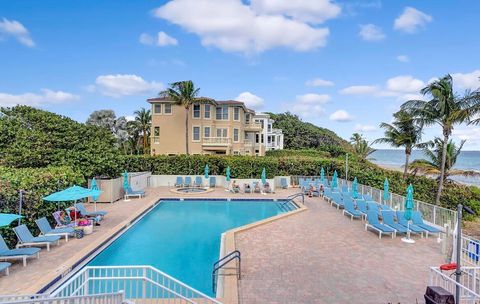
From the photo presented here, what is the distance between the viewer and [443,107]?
69.1ft

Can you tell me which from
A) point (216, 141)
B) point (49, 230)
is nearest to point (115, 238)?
point (49, 230)

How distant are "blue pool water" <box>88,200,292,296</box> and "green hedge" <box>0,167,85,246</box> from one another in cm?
310

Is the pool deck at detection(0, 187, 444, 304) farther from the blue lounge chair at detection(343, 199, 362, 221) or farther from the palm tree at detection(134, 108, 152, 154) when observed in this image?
the palm tree at detection(134, 108, 152, 154)

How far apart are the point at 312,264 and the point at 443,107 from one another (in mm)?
18253

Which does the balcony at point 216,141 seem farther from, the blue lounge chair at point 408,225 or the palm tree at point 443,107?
the blue lounge chair at point 408,225

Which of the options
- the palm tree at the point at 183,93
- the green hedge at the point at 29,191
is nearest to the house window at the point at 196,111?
the palm tree at the point at 183,93

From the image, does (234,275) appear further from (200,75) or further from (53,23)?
(200,75)

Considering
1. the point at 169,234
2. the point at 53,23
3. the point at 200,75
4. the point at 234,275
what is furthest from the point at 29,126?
the point at 200,75

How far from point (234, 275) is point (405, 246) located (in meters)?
6.83

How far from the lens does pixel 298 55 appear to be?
98.0ft

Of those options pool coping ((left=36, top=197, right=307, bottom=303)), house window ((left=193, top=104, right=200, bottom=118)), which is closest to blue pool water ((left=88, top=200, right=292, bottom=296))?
pool coping ((left=36, top=197, right=307, bottom=303))

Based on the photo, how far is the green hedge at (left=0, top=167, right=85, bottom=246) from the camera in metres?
10.2

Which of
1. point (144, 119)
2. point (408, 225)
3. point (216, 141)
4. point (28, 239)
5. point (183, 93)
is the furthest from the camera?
point (144, 119)

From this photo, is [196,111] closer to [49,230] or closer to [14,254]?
[49,230]
